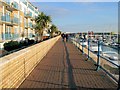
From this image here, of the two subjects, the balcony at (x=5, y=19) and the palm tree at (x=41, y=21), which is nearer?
the balcony at (x=5, y=19)

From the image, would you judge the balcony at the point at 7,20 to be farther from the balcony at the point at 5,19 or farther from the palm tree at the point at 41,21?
the palm tree at the point at 41,21

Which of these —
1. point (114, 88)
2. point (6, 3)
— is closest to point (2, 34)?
point (6, 3)

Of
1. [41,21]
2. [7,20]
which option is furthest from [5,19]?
[41,21]

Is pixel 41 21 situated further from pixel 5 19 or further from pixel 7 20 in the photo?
pixel 5 19

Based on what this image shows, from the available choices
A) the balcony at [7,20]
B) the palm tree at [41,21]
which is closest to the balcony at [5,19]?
the balcony at [7,20]

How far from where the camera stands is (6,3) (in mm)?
36438

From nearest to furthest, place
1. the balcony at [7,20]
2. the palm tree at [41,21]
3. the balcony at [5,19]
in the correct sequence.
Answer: the balcony at [7,20] → the balcony at [5,19] → the palm tree at [41,21]

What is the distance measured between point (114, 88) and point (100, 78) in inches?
52.0

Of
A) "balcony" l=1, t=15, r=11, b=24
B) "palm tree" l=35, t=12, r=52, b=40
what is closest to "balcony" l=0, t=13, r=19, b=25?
"balcony" l=1, t=15, r=11, b=24

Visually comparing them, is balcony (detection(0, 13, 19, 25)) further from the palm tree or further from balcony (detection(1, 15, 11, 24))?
the palm tree

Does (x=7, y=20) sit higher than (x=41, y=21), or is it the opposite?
(x=41, y=21)

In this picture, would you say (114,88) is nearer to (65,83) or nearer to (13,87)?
(65,83)

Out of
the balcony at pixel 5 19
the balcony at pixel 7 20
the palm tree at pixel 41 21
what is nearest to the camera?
the balcony at pixel 7 20

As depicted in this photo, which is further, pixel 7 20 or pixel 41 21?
pixel 41 21
